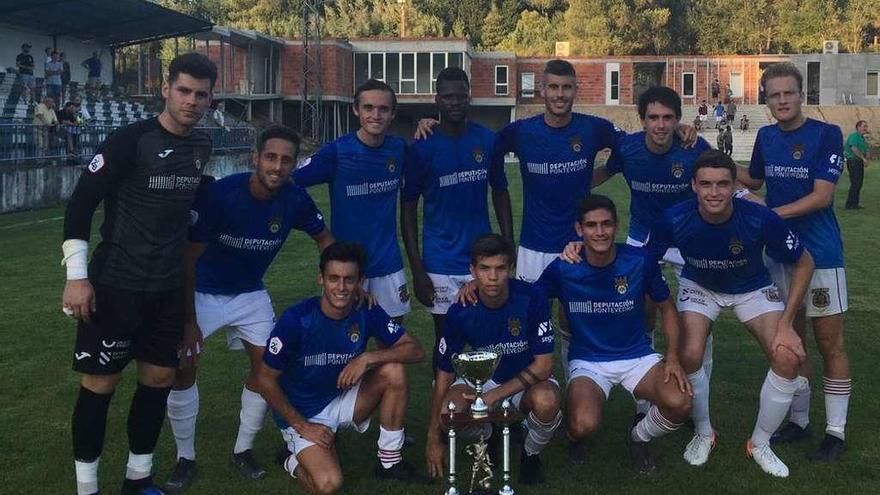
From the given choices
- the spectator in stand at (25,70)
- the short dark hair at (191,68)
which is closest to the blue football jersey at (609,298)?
the short dark hair at (191,68)

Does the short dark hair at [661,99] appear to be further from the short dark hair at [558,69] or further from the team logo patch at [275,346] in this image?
the team logo patch at [275,346]

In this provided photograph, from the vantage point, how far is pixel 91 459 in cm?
406

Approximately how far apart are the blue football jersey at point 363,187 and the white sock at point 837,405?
2631 mm

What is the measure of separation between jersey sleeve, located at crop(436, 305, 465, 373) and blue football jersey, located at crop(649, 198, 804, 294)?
1228 millimetres

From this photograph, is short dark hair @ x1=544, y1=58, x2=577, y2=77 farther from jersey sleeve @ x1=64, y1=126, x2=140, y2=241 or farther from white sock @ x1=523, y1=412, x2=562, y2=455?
jersey sleeve @ x1=64, y1=126, x2=140, y2=241

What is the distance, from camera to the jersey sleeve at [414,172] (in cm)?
536

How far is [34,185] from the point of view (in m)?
17.8

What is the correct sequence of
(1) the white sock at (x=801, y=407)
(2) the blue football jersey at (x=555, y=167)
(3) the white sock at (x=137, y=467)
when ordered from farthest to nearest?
(2) the blue football jersey at (x=555, y=167) < (1) the white sock at (x=801, y=407) < (3) the white sock at (x=137, y=467)

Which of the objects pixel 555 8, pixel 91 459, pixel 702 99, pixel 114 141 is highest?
pixel 555 8

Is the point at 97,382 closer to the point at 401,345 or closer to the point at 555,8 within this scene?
the point at 401,345

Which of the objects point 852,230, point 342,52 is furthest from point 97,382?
point 342,52

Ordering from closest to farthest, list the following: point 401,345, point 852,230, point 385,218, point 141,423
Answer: point 141,423
point 401,345
point 385,218
point 852,230

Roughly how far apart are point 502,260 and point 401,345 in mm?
727

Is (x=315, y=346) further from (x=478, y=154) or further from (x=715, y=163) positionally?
(x=715, y=163)
